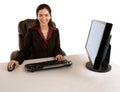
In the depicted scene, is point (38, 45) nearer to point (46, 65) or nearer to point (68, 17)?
point (46, 65)

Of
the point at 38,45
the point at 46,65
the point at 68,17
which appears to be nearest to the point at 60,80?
the point at 46,65

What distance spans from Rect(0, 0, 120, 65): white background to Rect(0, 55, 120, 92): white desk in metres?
1.54

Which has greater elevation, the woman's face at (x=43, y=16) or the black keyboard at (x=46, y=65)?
the woman's face at (x=43, y=16)

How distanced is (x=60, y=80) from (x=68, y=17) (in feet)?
6.50

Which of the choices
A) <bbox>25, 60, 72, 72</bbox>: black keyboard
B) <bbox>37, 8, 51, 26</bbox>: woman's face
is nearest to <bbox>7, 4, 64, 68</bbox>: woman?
<bbox>37, 8, 51, 26</bbox>: woman's face

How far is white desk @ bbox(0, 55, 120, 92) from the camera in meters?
1.07

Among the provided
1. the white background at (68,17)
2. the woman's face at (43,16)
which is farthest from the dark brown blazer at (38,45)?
the white background at (68,17)

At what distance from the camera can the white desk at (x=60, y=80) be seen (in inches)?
42.3

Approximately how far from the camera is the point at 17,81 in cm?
115

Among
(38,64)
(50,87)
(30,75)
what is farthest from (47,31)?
(50,87)

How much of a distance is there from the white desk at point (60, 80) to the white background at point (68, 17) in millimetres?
1539

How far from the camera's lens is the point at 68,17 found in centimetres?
303

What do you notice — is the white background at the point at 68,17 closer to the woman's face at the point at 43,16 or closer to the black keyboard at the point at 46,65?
the woman's face at the point at 43,16

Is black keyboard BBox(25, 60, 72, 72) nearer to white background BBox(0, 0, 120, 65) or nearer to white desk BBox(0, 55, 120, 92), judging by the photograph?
white desk BBox(0, 55, 120, 92)
